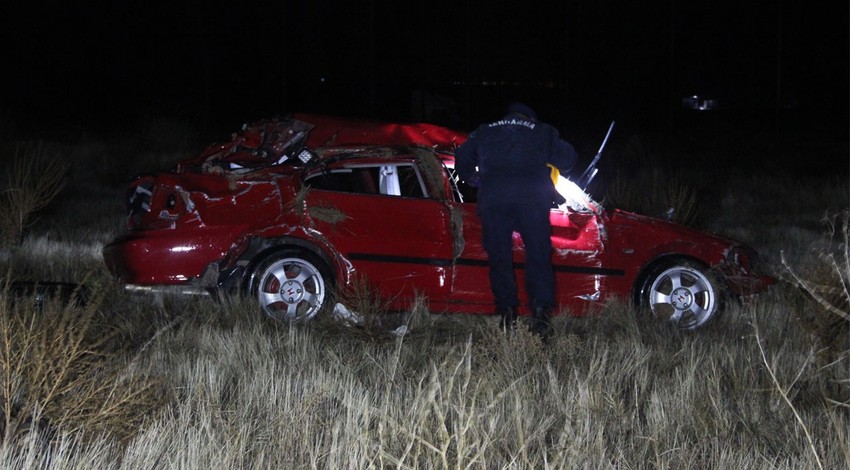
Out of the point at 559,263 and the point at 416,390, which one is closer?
the point at 416,390

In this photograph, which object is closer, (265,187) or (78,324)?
(78,324)

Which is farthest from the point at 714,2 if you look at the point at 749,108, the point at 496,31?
the point at 496,31

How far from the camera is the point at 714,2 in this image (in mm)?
30578

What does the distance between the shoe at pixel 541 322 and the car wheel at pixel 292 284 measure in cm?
136

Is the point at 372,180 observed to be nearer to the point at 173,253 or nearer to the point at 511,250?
the point at 511,250

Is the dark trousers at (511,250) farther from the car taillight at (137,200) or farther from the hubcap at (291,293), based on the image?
the car taillight at (137,200)

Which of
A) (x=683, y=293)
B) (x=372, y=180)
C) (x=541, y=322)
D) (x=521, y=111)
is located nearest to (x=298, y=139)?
(x=372, y=180)

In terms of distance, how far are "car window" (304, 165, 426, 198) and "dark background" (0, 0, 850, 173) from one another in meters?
12.5

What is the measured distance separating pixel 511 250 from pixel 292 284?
1.47 metres

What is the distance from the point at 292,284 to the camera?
328 inches

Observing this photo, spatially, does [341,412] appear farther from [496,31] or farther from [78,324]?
[496,31]

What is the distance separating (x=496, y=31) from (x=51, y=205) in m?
11.9

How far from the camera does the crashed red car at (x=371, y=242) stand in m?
8.30

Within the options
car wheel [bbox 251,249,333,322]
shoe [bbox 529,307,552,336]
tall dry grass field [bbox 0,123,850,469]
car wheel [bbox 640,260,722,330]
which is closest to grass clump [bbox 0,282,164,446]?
tall dry grass field [bbox 0,123,850,469]
